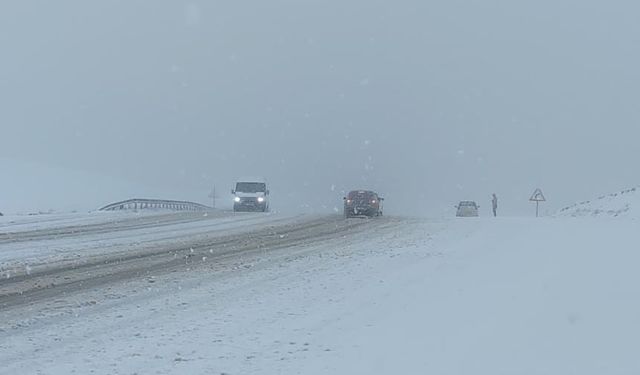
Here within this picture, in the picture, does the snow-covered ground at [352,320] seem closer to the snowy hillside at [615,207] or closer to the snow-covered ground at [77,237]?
the snow-covered ground at [77,237]

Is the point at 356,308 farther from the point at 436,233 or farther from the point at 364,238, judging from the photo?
the point at 436,233

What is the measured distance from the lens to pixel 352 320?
30.5 feet

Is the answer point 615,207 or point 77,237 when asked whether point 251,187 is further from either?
point 77,237

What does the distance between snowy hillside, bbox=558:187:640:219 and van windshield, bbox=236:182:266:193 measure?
19.5 metres

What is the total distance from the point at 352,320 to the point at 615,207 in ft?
88.6

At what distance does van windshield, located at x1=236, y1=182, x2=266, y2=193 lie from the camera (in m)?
49.4

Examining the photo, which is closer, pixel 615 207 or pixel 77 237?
pixel 77 237

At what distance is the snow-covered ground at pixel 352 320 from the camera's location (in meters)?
7.20

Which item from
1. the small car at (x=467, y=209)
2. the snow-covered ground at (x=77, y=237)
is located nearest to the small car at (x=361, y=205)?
the small car at (x=467, y=209)

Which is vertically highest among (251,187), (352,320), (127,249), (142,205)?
(251,187)

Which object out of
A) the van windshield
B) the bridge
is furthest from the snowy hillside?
the bridge

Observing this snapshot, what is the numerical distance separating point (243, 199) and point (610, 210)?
23533 mm

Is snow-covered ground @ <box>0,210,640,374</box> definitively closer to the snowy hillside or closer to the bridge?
the snowy hillside

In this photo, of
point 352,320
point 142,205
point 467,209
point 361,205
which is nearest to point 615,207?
point 361,205
